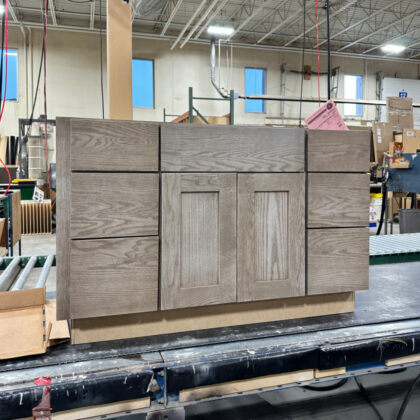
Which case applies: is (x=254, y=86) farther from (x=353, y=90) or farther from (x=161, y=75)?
(x=353, y=90)

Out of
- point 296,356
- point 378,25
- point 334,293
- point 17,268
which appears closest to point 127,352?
point 296,356

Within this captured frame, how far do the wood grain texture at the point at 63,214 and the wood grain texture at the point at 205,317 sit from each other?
0.29ft

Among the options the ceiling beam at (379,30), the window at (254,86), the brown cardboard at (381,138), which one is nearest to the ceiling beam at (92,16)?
the window at (254,86)

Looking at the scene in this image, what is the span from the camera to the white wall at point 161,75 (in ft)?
30.8

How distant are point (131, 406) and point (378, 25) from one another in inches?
448

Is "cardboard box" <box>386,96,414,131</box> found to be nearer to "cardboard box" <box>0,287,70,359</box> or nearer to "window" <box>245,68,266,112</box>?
"window" <box>245,68,266,112</box>

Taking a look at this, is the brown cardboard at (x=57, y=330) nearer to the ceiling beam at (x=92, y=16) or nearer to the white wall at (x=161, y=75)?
the ceiling beam at (x=92, y=16)

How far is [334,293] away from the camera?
51.7 inches

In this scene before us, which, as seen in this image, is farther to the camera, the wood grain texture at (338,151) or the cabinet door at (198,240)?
the wood grain texture at (338,151)

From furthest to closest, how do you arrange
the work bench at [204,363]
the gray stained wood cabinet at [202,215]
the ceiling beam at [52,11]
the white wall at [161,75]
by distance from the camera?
the white wall at [161,75] < the ceiling beam at [52,11] < the gray stained wood cabinet at [202,215] < the work bench at [204,363]

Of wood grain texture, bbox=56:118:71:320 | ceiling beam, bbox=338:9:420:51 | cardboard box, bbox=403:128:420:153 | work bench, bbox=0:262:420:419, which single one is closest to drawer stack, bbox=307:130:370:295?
work bench, bbox=0:262:420:419

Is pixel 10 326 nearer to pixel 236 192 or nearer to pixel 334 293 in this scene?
pixel 236 192

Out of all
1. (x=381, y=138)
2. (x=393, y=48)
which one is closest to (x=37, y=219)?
(x=381, y=138)

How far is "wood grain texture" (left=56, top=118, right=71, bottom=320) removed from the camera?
3.35ft
